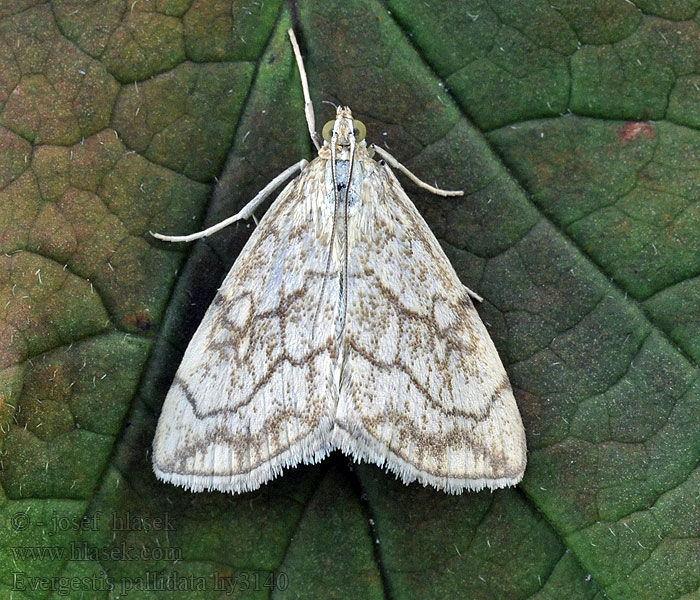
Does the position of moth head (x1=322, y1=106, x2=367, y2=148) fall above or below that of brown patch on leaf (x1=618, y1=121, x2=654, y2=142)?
above

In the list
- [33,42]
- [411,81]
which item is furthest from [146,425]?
[411,81]

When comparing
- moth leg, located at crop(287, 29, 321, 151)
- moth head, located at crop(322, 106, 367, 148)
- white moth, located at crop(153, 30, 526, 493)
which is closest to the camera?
white moth, located at crop(153, 30, 526, 493)

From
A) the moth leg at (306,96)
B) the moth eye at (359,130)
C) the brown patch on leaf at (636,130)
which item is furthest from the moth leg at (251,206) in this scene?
the brown patch on leaf at (636,130)

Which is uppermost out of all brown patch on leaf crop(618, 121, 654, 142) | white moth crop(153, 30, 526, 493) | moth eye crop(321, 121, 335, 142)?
moth eye crop(321, 121, 335, 142)

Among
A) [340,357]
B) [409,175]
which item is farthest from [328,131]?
[340,357]

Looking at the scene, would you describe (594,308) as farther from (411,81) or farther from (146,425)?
(146,425)

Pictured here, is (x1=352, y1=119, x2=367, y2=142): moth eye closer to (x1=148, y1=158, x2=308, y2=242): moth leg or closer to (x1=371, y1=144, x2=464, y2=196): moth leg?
(x1=371, y1=144, x2=464, y2=196): moth leg

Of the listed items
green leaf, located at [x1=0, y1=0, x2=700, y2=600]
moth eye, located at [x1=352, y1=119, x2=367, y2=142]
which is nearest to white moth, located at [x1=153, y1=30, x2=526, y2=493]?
moth eye, located at [x1=352, y1=119, x2=367, y2=142]
